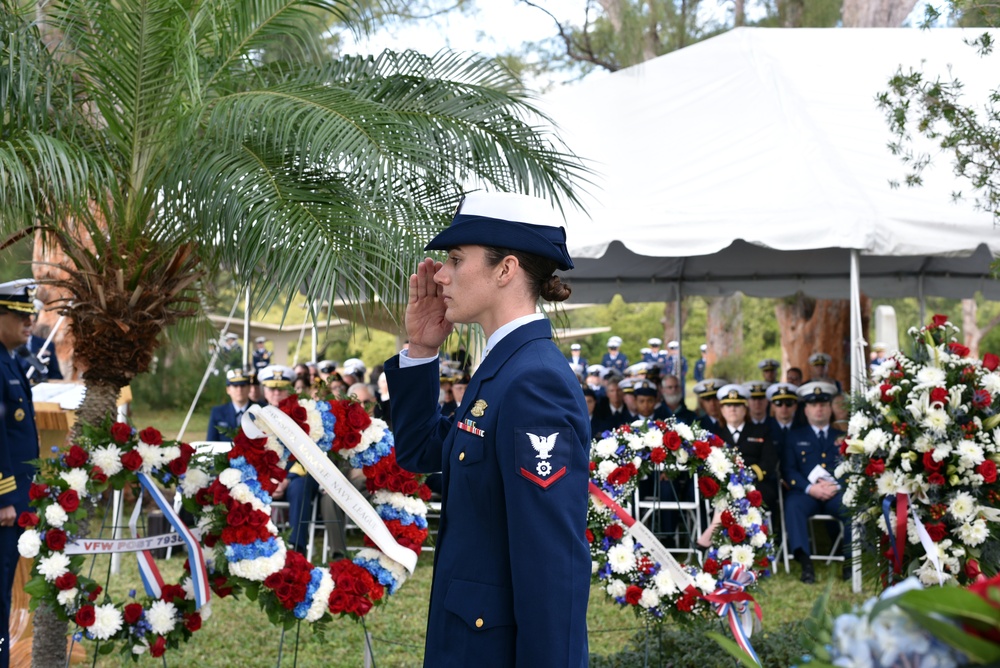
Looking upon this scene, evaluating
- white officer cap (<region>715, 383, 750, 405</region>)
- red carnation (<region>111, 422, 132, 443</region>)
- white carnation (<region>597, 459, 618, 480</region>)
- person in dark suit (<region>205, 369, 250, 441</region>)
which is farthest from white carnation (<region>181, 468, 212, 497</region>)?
white officer cap (<region>715, 383, 750, 405</region>)

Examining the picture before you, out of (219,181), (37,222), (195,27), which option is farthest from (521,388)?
(37,222)

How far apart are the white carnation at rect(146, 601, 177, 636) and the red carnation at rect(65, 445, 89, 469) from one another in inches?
29.2

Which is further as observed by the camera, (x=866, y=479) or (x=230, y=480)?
(x=866, y=479)

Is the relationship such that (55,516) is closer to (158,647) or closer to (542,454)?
(158,647)

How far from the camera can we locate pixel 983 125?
654cm

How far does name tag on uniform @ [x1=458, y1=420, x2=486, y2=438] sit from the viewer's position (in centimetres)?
240

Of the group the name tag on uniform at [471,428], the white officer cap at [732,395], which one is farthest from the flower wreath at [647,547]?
the white officer cap at [732,395]

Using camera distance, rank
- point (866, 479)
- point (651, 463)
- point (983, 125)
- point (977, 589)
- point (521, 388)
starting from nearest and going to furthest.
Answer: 1. point (977, 589)
2. point (521, 388)
3. point (651, 463)
4. point (866, 479)
5. point (983, 125)

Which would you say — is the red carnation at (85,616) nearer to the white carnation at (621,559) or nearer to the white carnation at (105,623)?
the white carnation at (105,623)

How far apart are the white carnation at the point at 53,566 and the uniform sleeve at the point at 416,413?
2325 millimetres

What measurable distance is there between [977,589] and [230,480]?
393 centimetres

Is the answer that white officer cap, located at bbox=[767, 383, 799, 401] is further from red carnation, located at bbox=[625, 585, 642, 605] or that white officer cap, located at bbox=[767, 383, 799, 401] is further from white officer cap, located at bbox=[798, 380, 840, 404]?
red carnation, located at bbox=[625, 585, 642, 605]

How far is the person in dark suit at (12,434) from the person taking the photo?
525 cm

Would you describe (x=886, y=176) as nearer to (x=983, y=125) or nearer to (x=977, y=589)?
(x=983, y=125)
